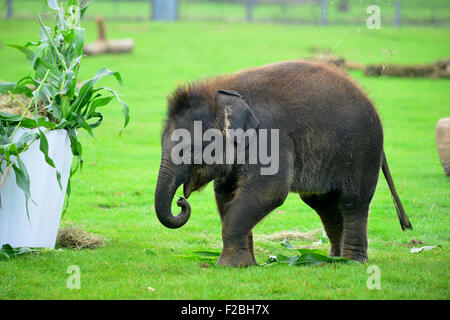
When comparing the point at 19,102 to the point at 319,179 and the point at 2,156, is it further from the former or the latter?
the point at 319,179

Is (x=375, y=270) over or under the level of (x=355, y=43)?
under

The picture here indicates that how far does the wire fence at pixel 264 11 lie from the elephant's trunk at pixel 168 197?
3360cm

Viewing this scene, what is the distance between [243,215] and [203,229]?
9.17 feet

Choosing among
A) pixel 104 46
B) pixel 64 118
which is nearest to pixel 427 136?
pixel 64 118

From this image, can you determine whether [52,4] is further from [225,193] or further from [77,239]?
[225,193]

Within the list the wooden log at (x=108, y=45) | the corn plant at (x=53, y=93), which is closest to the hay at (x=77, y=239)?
the corn plant at (x=53, y=93)

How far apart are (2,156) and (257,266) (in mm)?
2956

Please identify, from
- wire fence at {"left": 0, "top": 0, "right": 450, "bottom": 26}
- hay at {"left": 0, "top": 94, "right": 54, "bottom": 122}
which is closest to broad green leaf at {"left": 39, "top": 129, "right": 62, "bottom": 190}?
hay at {"left": 0, "top": 94, "right": 54, "bottom": 122}

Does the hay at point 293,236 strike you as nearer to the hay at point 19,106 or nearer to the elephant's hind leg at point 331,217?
the elephant's hind leg at point 331,217

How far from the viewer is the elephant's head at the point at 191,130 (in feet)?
22.7

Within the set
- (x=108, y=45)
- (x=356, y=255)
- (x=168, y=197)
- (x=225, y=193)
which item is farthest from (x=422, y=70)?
(x=168, y=197)

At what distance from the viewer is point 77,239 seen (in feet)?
26.7
